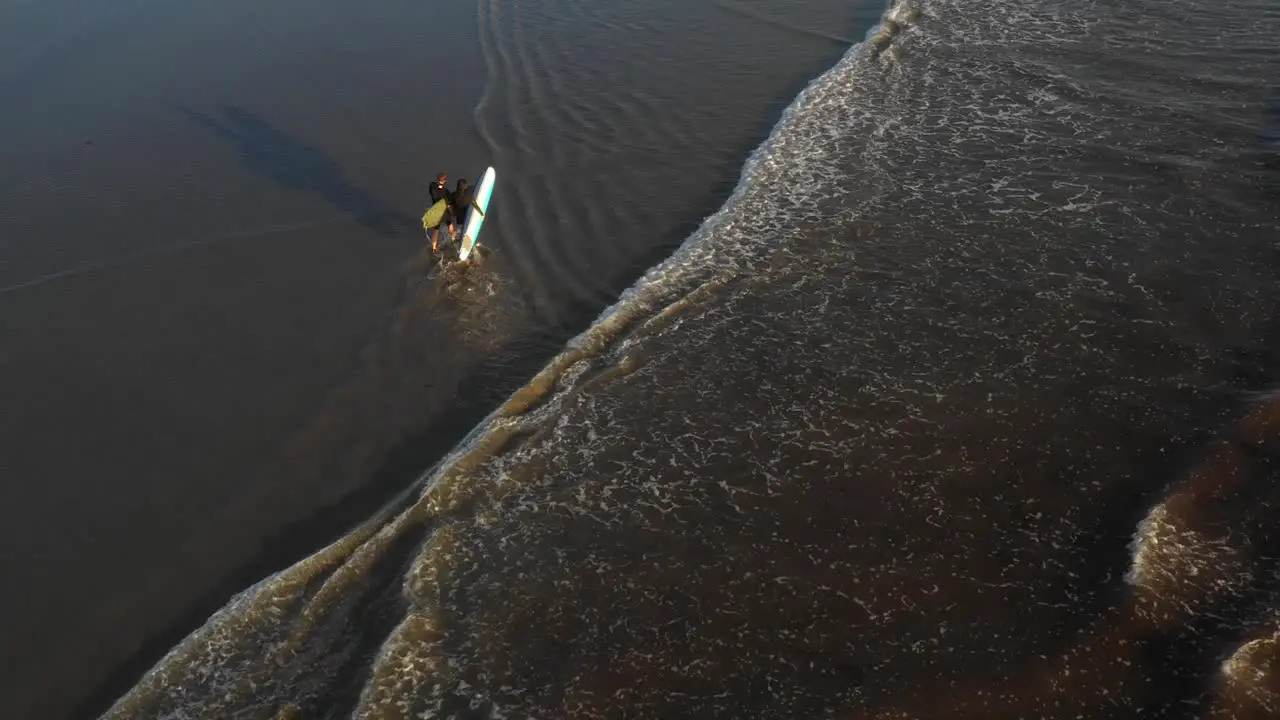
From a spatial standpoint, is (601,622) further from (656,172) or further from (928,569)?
(656,172)

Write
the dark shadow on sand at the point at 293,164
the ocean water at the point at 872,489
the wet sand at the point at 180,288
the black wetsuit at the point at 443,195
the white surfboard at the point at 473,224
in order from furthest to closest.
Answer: the dark shadow on sand at the point at 293,164, the white surfboard at the point at 473,224, the black wetsuit at the point at 443,195, the wet sand at the point at 180,288, the ocean water at the point at 872,489

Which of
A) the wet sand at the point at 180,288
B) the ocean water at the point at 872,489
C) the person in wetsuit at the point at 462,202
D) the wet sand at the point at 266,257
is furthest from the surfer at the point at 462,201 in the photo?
the ocean water at the point at 872,489

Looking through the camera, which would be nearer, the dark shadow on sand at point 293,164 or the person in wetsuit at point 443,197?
the person in wetsuit at point 443,197

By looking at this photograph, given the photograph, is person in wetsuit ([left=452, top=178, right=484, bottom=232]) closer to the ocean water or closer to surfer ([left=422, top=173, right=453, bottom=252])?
surfer ([left=422, top=173, right=453, bottom=252])

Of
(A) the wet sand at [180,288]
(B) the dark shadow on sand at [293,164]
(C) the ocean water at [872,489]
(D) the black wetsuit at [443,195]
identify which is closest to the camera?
(C) the ocean water at [872,489]

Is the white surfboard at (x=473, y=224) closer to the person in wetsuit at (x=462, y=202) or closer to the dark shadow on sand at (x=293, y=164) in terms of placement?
the person in wetsuit at (x=462, y=202)

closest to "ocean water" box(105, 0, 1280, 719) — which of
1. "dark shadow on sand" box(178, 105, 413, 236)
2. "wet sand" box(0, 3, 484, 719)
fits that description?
"wet sand" box(0, 3, 484, 719)
